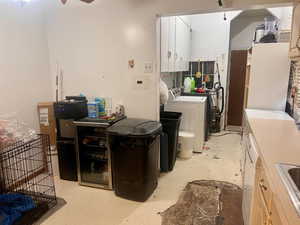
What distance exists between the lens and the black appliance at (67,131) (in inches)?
103

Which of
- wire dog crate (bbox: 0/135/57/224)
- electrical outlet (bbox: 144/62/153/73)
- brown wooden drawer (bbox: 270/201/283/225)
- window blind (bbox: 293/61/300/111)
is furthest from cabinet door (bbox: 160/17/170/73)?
brown wooden drawer (bbox: 270/201/283/225)

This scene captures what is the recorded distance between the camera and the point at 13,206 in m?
2.07

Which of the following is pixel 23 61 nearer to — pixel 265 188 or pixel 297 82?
pixel 265 188

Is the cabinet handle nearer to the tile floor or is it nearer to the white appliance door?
the white appliance door

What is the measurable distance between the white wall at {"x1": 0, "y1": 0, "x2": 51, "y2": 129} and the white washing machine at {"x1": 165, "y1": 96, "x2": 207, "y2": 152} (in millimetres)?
1981

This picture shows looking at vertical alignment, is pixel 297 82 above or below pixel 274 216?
above

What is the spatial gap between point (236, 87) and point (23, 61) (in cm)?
438

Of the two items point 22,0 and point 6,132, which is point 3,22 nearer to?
point 22,0

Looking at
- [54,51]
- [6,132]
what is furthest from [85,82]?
[6,132]

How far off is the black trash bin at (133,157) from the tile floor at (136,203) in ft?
0.46

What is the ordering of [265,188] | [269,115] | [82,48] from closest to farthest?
[265,188] < [269,115] < [82,48]

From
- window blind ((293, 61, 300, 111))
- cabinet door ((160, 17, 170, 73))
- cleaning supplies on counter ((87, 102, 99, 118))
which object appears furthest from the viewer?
cabinet door ((160, 17, 170, 73))

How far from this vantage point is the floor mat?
2.07m

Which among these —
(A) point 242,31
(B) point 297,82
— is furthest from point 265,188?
(A) point 242,31
